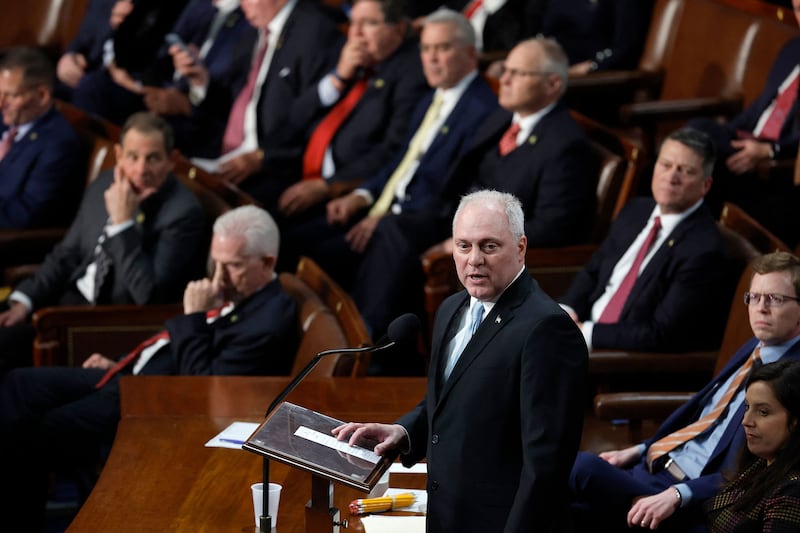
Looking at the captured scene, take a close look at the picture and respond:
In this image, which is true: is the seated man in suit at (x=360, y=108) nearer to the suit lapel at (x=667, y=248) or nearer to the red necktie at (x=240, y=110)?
the red necktie at (x=240, y=110)

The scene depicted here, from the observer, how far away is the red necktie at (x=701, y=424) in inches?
101

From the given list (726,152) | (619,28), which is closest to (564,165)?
(726,152)

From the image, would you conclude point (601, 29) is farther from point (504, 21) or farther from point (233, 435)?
point (233, 435)

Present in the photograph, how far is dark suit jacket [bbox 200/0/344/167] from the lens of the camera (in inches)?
183

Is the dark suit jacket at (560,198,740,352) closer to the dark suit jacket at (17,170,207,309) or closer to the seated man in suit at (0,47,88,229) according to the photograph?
the dark suit jacket at (17,170,207,309)

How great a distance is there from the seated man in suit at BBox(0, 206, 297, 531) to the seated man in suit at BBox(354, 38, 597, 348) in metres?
0.67

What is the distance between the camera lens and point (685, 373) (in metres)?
3.04

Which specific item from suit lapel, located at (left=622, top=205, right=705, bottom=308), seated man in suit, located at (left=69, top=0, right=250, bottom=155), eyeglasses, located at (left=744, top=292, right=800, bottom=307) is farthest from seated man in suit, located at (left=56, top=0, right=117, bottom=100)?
eyeglasses, located at (left=744, top=292, right=800, bottom=307)

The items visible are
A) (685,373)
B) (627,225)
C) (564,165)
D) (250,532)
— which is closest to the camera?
(250,532)

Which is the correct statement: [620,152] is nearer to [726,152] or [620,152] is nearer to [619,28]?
[726,152]

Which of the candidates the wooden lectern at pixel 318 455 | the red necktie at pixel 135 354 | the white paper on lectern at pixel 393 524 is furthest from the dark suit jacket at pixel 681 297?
the wooden lectern at pixel 318 455

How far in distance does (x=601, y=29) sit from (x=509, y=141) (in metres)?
1.17

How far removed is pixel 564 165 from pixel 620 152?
0.18 m

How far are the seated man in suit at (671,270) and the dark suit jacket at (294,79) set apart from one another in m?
1.63
